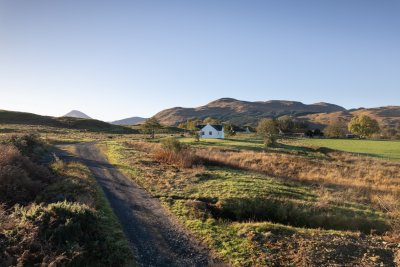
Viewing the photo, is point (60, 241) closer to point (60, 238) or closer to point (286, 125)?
point (60, 238)

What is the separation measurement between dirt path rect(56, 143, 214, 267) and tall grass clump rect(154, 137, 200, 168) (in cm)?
897

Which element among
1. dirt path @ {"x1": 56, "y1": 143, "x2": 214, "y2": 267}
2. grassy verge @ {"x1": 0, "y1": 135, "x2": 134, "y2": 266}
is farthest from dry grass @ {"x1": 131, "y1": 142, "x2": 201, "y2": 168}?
grassy verge @ {"x1": 0, "y1": 135, "x2": 134, "y2": 266}

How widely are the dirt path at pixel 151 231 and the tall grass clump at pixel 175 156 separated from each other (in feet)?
29.4

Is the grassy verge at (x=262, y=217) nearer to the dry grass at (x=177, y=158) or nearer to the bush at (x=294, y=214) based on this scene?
the bush at (x=294, y=214)

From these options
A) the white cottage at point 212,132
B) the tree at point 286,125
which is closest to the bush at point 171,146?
the white cottage at point 212,132

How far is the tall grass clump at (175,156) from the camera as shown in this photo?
1112 inches

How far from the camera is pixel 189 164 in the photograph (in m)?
27.6

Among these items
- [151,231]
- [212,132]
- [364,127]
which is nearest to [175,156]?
[151,231]

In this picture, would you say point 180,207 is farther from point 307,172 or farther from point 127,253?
point 307,172

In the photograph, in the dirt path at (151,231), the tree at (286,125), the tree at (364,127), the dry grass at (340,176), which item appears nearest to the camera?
the dirt path at (151,231)

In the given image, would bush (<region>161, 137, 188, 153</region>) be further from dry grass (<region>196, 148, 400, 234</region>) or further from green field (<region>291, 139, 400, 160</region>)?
green field (<region>291, 139, 400, 160</region>)

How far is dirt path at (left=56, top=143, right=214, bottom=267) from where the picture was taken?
10.1 meters

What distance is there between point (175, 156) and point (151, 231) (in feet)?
57.9

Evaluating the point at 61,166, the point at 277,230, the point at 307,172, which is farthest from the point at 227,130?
the point at 277,230
